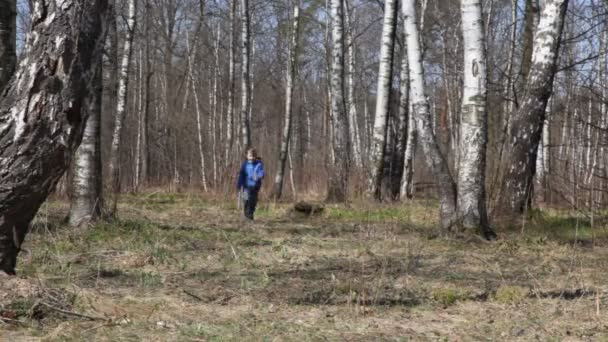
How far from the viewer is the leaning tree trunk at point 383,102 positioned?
12000mm

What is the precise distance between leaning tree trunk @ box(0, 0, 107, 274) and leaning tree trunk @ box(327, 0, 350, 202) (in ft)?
30.7

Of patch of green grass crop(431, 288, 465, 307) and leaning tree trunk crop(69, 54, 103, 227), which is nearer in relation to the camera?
patch of green grass crop(431, 288, 465, 307)

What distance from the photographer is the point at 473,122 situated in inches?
273

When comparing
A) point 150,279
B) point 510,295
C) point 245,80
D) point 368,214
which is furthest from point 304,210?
point 245,80

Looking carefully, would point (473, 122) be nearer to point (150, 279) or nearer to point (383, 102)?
point (150, 279)

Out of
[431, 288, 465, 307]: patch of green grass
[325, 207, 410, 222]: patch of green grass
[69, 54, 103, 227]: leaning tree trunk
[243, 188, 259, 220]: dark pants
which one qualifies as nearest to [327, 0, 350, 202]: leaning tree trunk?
[325, 207, 410, 222]: patch of green grass

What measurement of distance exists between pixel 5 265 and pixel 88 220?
3.82 m

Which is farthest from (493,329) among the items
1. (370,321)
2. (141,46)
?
(141,46)

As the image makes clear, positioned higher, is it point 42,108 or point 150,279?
point 42,108

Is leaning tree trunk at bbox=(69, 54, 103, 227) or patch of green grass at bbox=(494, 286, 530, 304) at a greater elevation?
leaning tree trunk at bbox=(69, 54, 103, 227)

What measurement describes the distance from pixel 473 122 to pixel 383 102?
5.27 metres

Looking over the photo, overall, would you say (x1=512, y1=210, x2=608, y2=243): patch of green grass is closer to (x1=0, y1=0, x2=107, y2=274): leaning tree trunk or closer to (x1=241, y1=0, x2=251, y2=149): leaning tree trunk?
(x1=0, y1=0, x2=107, y2=274): leaning tree trunk

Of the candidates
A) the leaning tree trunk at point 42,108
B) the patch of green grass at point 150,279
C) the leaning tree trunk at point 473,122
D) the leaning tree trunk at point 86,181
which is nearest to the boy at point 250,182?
the leaning tree trunk at point 86,181

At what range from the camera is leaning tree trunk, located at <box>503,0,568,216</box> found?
7.59 metres
